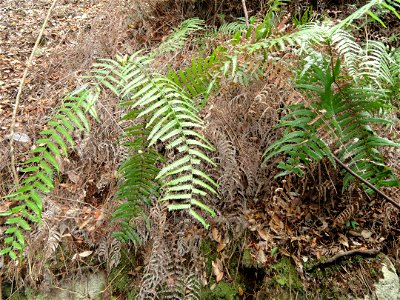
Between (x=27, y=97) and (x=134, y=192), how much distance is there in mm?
2304

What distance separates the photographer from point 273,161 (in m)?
2.58

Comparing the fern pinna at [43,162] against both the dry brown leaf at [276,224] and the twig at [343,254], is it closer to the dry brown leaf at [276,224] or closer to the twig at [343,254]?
the dry brown leaf at [276,224]

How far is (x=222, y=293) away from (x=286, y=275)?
444mm

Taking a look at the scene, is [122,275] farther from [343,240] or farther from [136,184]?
[343,240]

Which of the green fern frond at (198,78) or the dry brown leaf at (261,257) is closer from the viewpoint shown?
the green fern frond at (198,78)

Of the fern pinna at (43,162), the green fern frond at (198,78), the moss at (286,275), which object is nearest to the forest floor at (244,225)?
the moss at (286,275)

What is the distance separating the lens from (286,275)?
89.9 inches

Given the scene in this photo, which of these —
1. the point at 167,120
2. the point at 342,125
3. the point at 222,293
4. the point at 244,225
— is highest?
the point at 167,120

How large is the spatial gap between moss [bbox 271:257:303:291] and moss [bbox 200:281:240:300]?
28 centimetres

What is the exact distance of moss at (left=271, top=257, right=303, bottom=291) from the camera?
7.39ft

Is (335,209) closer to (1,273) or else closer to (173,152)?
(173,152)

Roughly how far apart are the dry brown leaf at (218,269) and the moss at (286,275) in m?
0.35

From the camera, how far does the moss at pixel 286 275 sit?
225cm

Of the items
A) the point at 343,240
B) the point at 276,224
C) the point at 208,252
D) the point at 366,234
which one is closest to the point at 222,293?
the point at 208,252
